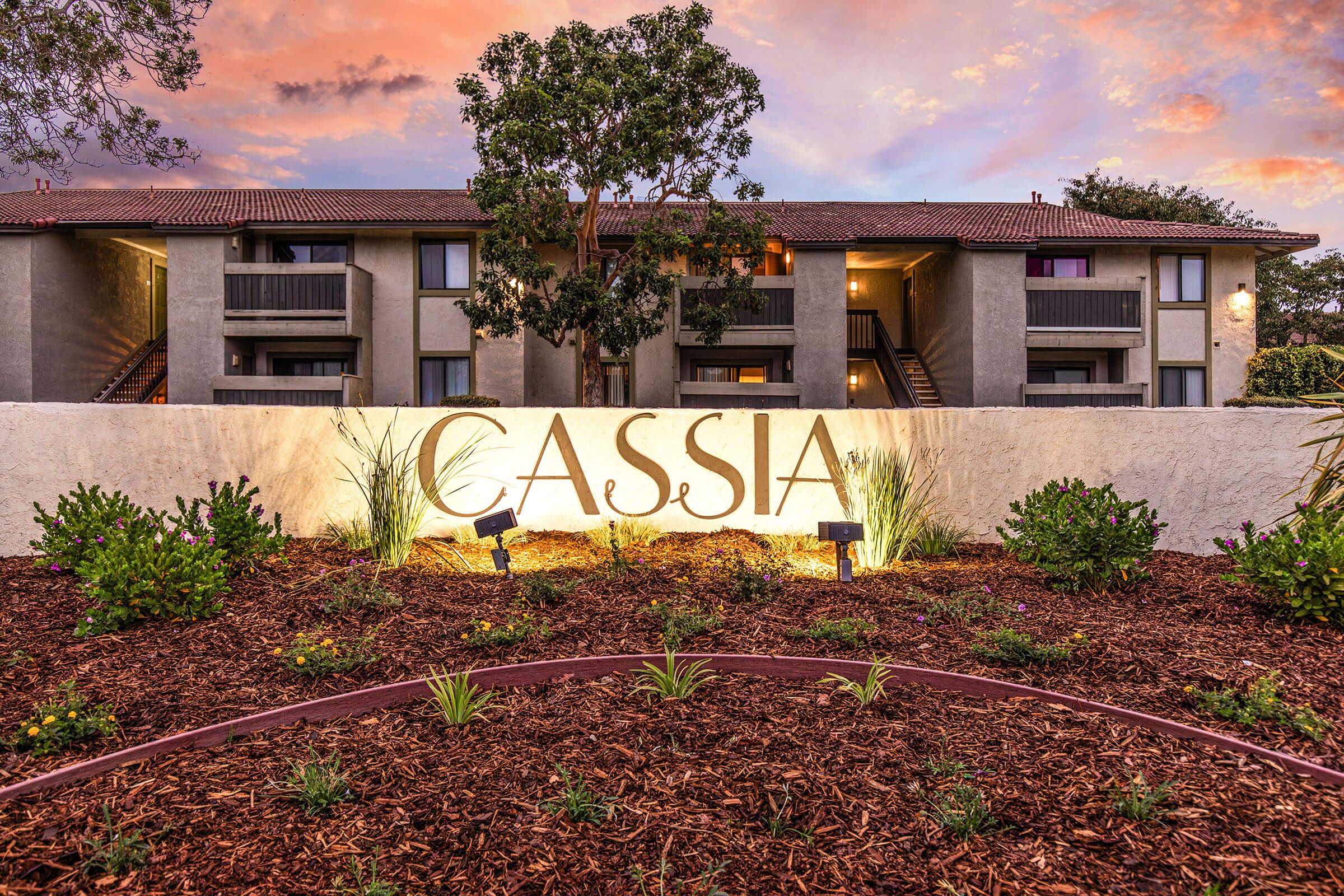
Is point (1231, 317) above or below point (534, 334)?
above

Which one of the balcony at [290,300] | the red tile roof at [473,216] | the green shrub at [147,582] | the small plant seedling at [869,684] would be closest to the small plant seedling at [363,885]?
the small plant seedling at [869,684]

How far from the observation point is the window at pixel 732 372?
19.1 metres

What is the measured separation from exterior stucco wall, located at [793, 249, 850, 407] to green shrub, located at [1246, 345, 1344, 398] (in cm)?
1032

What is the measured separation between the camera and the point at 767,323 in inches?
672

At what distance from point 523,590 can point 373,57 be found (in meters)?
11.2

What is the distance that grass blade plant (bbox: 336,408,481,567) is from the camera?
5215 millimetres

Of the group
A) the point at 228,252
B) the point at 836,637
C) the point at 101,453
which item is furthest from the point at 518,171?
the point at 836,637

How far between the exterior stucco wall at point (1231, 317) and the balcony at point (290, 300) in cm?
2250

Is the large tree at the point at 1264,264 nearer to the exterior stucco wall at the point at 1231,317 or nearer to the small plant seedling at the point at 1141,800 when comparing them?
the exterior stucco wall at the point at 1231,317

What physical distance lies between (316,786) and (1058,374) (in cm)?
2075

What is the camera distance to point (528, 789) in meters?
2.27

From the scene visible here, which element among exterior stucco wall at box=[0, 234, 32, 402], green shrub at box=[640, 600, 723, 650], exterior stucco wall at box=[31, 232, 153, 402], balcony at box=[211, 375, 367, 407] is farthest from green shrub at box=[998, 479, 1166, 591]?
exterior stucco wall at box=[0, 234, 32, 402]

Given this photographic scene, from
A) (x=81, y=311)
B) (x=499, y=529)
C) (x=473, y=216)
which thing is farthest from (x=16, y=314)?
(x=499, y=529)

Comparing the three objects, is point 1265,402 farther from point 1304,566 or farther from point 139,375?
point 139,375
